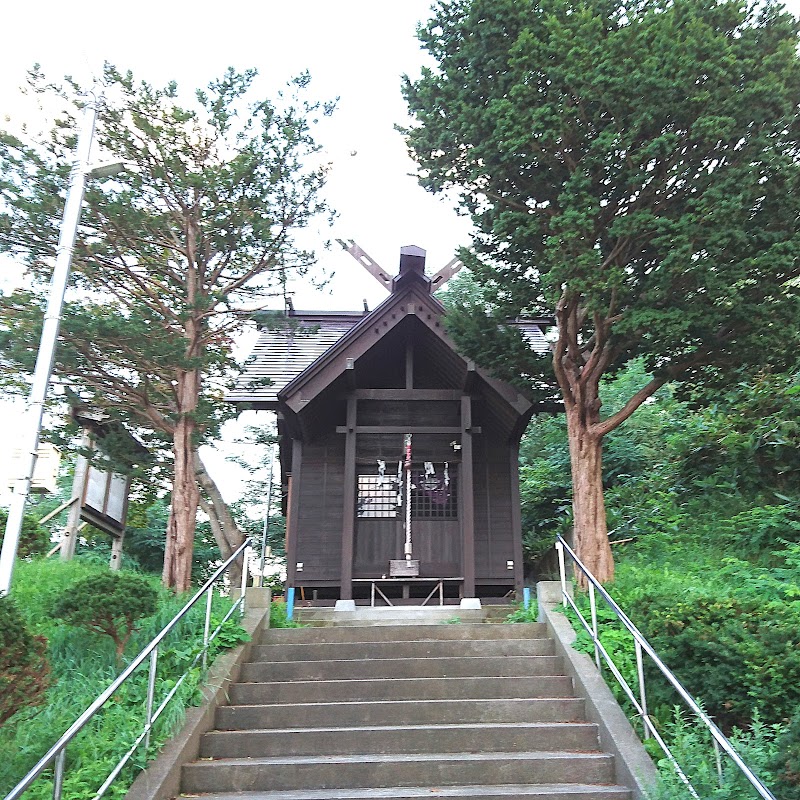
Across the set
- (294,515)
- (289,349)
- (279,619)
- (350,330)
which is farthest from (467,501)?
(289,349)

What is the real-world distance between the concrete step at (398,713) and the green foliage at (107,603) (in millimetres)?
1141

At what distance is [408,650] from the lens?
7.62 metres

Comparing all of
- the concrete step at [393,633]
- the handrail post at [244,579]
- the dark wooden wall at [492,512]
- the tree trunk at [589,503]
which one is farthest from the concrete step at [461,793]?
the dark wooden wall at [492,512]

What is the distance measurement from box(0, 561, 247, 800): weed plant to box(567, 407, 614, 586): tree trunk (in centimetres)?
425

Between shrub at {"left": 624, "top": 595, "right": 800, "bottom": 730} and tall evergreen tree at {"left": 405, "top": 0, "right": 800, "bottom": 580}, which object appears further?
tall evergreen tree at {"left": 405, "top": 0, "right": 800, "bottom": 580}

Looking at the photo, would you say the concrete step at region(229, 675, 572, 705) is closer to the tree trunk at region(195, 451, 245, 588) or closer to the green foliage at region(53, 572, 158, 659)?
the green foliage at region(53, 572, 158, 659)

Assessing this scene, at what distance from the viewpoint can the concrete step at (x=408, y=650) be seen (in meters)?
7.60

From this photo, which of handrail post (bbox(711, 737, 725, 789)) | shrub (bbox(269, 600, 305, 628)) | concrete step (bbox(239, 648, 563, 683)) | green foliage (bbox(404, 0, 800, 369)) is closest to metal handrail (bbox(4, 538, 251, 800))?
concrete step (bbox(239, 648, 563, 683))

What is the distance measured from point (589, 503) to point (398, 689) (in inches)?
147

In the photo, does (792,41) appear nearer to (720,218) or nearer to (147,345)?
(720,218)

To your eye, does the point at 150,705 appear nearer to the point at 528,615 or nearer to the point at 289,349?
the point at 528,615

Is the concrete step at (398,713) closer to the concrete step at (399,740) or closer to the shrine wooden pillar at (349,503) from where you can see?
the concrete step at (399,740)

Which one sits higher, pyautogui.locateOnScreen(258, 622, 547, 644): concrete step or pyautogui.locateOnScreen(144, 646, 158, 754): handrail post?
pyautogui.locateOnScreen(258, 622, 547, 644): concrete step

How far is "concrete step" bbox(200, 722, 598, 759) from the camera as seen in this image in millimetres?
5887
